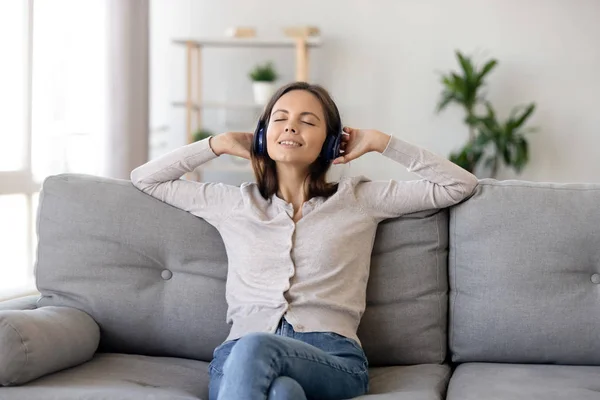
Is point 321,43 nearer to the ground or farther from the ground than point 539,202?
farther from the ground

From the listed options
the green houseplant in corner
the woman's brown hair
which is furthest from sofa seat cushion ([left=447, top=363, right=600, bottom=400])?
the green houseplant in corner

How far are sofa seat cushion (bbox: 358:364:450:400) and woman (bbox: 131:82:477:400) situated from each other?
0.19 ft

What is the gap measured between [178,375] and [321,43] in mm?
4353

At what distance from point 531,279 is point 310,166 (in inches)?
25.1

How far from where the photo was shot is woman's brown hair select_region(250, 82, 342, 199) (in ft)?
6.98

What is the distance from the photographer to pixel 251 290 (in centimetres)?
197

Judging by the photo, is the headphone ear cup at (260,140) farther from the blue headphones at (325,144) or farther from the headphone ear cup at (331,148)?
the headphone ear cup at (331,148)

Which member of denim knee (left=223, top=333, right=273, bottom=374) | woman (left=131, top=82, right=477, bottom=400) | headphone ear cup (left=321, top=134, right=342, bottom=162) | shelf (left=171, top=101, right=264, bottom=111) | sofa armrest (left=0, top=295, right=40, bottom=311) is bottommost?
sofa armrest (left=0, top=295, right=40, bottom=311)

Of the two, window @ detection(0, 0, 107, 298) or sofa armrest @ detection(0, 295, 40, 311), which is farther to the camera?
window @ detection(0, 0, 107, 298)

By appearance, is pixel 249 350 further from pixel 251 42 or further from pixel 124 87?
pixel 251 42

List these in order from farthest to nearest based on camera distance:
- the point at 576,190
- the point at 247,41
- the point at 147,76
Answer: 1. the point at 247,41
2. the point at 147,76
3. the point at 576,190

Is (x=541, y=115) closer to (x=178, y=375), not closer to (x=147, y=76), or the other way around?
(x=147, y=76)

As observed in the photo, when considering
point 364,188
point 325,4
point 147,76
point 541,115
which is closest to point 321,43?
point 325,4

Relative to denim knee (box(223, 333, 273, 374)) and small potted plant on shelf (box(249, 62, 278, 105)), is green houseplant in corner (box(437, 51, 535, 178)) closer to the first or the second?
small potted plant on shelf (box(249, 62, 278, 105))
